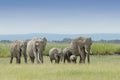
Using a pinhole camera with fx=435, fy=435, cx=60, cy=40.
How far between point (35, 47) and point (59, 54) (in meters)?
5.16

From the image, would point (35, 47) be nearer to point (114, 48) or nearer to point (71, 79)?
point (71, 79)

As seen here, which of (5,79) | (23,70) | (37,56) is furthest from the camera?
(37,56)

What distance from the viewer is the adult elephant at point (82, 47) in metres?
32.5

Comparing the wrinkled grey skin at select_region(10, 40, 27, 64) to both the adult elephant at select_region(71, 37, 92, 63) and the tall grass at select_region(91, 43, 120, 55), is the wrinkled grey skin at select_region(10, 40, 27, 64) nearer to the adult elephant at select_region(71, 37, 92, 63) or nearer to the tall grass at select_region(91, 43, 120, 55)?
the adult elephant at select_region(71, 37, 92, 63)

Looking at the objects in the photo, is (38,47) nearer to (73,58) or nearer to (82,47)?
(82,47)

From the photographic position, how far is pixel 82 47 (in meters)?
33.7

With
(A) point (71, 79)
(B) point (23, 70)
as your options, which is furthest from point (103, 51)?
(A) point (71, 79)

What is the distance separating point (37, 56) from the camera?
3072 cm

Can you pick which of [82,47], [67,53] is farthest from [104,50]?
[82,47]

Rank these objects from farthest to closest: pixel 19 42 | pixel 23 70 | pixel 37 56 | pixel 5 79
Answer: pixel 19 42, pixel 37 56, pixel 23 70, pixel 5 79

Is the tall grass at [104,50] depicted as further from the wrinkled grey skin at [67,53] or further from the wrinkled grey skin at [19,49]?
the wrinkled grey skin at [19,49]

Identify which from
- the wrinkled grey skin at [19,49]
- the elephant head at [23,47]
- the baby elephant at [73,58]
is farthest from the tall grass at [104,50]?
the elephant head at [23,47]

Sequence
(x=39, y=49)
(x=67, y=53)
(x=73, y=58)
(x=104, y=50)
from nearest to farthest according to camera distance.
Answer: (x=39, y=49)
(x=73, y=58)
(x=67, y=53)
(x=104, y=50)

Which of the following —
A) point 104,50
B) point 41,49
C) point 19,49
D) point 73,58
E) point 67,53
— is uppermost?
point 41,49
